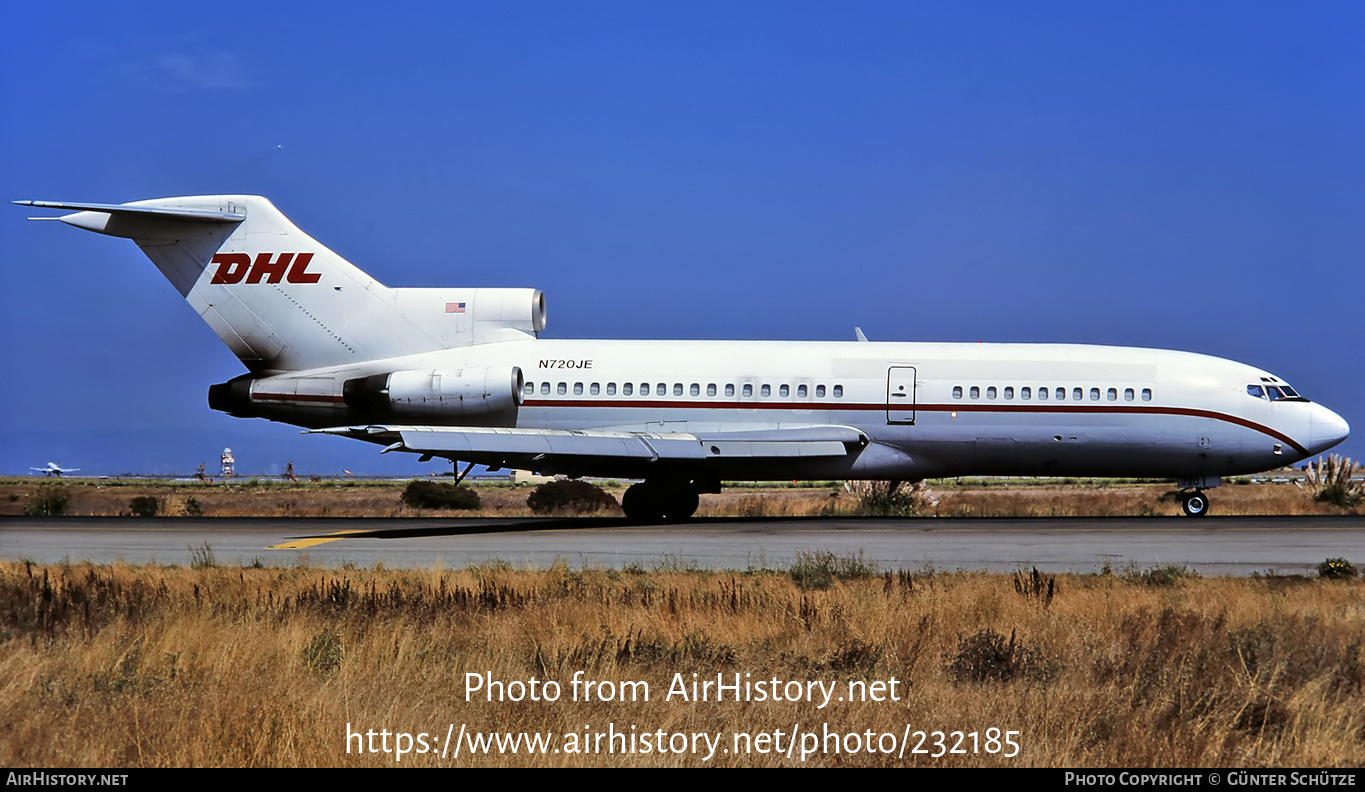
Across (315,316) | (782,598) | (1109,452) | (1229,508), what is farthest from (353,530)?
(1229,508)

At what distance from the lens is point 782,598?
43.3 feet

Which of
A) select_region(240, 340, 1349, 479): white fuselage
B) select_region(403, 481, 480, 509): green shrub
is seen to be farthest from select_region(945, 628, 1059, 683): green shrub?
select_region(403, 481, 480, 509): green shrub

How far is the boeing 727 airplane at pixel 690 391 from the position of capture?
2689 centimetres

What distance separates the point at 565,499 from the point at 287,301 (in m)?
15.2

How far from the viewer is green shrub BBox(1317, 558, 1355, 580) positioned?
50.7 ft

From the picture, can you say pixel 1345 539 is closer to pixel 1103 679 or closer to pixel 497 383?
pixel 1103 679

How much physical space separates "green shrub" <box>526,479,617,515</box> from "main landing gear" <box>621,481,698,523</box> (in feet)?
34.7

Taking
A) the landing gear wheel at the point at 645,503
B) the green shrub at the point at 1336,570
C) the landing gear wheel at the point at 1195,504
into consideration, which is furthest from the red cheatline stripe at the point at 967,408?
the green shrub at the point at 1336,570

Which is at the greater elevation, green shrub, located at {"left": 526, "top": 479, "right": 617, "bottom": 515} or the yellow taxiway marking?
green shrub, located at {"left": 526, "top": 479, "right": 617, "bottom": 515}

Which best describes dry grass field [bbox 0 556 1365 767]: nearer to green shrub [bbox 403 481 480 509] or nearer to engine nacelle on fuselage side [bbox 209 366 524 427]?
engine nacelle on fuselage side [bbox 209 366 524 427]

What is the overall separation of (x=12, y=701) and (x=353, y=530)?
1583 cm

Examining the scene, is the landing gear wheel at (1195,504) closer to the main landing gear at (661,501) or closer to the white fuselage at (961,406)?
A: the white fuselage at (961,406)

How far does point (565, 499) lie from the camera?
42.2 meters

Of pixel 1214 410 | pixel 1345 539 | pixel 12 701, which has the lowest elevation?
pixel 12 701
